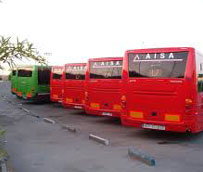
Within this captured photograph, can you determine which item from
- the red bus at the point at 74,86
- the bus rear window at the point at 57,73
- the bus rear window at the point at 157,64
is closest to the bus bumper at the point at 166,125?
the bus rear window at the point at 157,64

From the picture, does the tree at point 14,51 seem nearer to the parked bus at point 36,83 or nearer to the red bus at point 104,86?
the red bus at point 104,86

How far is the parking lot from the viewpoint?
22.7ft

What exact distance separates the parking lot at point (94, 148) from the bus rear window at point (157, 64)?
2.01m

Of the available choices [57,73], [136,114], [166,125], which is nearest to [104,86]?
[136,114]

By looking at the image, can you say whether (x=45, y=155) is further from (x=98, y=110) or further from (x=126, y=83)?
(x=98, y=110)

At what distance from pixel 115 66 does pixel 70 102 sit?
14.0 ft

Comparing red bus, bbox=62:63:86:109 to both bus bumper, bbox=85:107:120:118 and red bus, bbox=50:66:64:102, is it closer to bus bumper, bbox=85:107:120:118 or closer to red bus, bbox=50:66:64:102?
bus bumper, bbox=85:107:120:118

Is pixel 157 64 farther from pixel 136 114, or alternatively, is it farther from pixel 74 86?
pixel 74 86

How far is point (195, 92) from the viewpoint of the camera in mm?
9047

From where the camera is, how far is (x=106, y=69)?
13.1 m

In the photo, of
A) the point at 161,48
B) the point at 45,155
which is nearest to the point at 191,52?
the point at 161,48

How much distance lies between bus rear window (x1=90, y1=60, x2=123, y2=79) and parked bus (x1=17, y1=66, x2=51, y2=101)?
8924 millimetres

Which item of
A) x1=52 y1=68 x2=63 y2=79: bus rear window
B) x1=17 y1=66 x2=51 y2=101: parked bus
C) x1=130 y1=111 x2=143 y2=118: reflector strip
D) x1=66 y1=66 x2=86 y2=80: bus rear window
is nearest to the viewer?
x1=130 y1=111 x2=143 y2=118: reflector strip

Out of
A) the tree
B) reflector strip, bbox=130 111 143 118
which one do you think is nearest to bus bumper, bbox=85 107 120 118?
reflector strip, bbox=130 111 143 118
